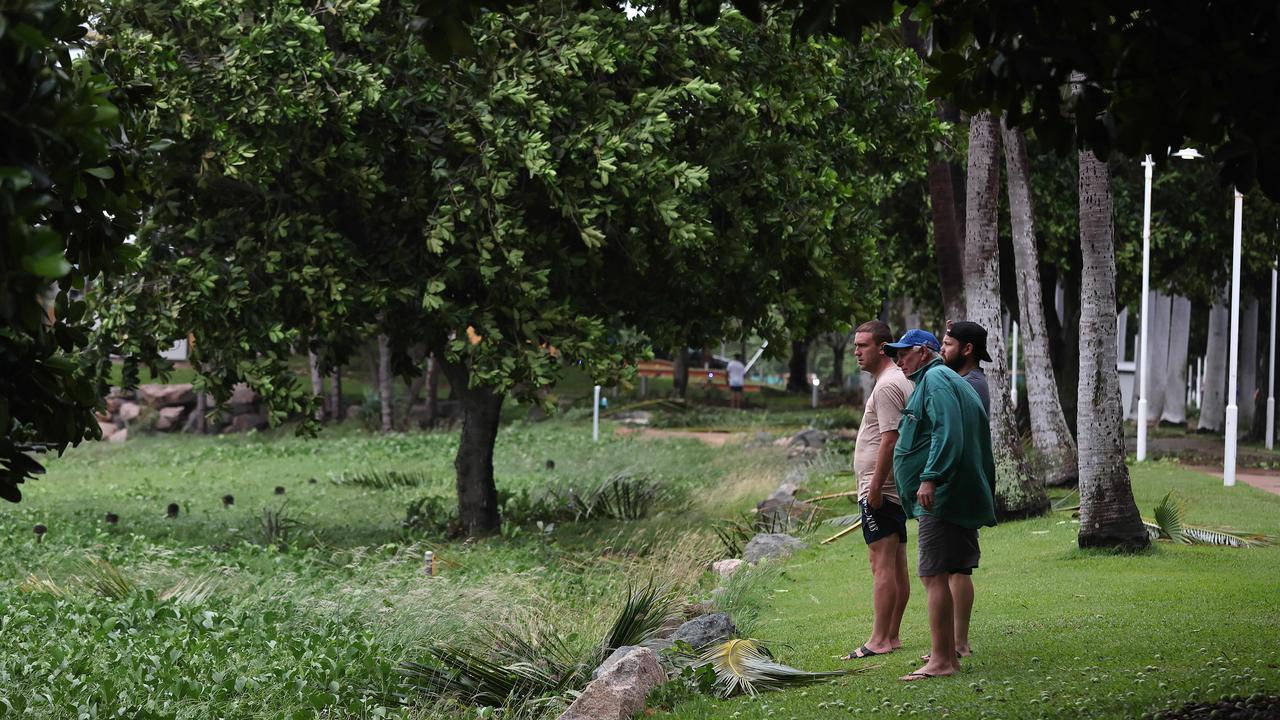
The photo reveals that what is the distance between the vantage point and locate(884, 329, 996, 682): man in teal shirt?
7074 millimetres

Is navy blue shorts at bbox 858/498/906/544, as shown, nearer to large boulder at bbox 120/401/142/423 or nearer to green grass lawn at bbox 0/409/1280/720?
green grass lawn at bbox 0/409/1280/720

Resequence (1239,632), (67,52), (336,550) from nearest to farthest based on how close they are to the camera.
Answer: (67,52), (1239,632), (336,550)

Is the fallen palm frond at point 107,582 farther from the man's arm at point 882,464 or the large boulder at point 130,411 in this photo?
the large boulder at point 130,411

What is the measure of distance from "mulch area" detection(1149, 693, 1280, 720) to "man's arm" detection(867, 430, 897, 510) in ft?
6.71

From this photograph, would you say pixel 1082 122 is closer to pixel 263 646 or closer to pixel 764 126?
pixel 263 646

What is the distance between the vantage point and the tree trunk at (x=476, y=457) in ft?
55.9

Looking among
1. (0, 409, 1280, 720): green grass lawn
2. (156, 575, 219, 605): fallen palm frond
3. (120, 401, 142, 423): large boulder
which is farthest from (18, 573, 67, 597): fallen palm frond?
(120, 401, 142, 423): large boulder

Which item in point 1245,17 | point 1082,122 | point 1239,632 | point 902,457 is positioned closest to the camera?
point 1245,17

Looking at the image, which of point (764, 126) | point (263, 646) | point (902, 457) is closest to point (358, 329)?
point (764, 126)

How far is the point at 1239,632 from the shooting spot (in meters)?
7.97

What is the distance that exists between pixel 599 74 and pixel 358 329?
148 inches

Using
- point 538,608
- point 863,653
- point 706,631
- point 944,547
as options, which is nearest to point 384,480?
point 538,608

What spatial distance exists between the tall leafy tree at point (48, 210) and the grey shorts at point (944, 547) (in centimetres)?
400

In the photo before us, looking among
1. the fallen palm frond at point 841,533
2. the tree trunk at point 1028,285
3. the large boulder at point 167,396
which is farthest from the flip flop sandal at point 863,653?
the large boulder at point 167,396
